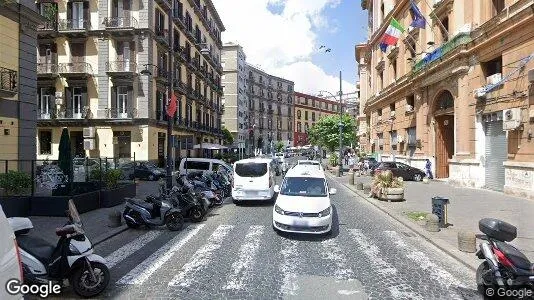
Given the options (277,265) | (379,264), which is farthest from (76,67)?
(379,264)

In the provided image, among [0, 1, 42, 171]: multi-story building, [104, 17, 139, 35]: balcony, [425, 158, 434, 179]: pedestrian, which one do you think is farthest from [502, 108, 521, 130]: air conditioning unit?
[104, 17, 139, 35]: balcony

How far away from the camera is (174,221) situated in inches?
406

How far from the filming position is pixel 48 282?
545cm

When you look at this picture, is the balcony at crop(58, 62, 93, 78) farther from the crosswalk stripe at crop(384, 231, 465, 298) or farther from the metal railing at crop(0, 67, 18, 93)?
the crosswalk stripe at crop(384, 231, 465, 298)

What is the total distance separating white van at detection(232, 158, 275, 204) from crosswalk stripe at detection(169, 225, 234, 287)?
15.0ft

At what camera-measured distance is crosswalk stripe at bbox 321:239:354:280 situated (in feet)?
21.8

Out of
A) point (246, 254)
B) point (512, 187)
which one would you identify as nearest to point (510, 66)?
Answer: point (512, 187)

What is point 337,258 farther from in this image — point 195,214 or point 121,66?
point 121,66

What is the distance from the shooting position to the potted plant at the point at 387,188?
623 inches

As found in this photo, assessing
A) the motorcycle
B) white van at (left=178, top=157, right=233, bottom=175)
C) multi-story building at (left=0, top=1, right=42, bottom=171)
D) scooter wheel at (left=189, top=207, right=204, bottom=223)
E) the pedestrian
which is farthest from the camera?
the pedestrian

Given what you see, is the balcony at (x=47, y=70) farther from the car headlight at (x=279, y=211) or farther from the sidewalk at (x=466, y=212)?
the car headlight at (x=279, y=211)

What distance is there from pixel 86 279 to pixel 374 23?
44.0 metres

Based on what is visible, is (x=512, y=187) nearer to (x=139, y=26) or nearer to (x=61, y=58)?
(x=139, y=26)

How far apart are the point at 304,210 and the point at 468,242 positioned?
12.3ft
